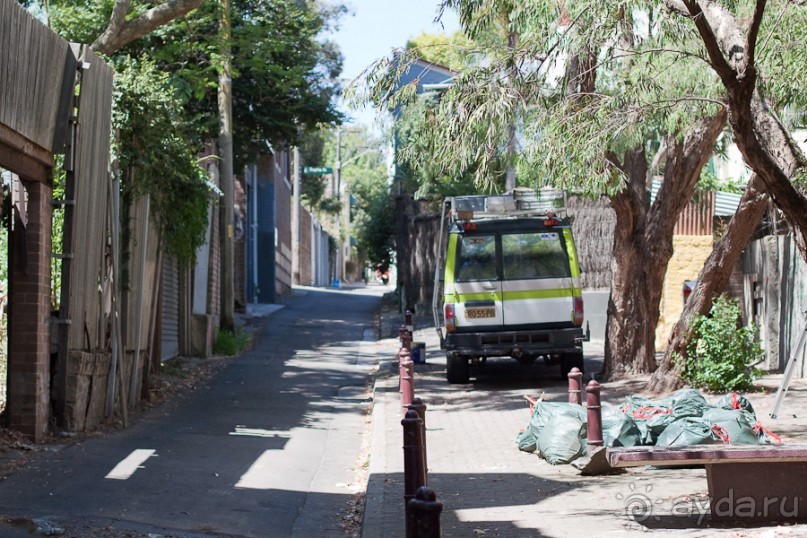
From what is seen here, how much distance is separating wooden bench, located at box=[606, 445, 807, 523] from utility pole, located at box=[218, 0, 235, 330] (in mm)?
13607

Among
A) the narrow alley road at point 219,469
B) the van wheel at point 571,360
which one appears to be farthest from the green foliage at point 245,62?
the van wheel at point 571,360

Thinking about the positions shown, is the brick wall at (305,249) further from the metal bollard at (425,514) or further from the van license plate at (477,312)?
the metal bollard at (425,514)

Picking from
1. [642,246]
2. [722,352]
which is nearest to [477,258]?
[642,246]

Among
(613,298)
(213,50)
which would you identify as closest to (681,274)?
(613,298)

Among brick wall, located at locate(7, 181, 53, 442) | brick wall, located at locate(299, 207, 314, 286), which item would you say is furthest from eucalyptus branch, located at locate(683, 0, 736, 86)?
brick wall, located at locate(299, 207, 314, 286)

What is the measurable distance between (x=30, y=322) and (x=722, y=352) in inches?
355

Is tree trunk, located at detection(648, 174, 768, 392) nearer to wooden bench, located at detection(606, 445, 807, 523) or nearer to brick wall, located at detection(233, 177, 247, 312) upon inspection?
wooden bench, located at detection(606, 445, 807, 523)

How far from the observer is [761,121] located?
28.9 feet

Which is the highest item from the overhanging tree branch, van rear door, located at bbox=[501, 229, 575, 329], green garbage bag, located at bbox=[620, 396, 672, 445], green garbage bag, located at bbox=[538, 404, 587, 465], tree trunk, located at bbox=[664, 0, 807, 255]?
the overhanging tree branch

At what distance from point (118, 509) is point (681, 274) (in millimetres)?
16529

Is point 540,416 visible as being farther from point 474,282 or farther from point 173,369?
point 173,369

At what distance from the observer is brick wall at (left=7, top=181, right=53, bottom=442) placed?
9.58 meters

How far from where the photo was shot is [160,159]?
13250mm

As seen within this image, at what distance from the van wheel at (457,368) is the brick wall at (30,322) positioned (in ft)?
25.7
